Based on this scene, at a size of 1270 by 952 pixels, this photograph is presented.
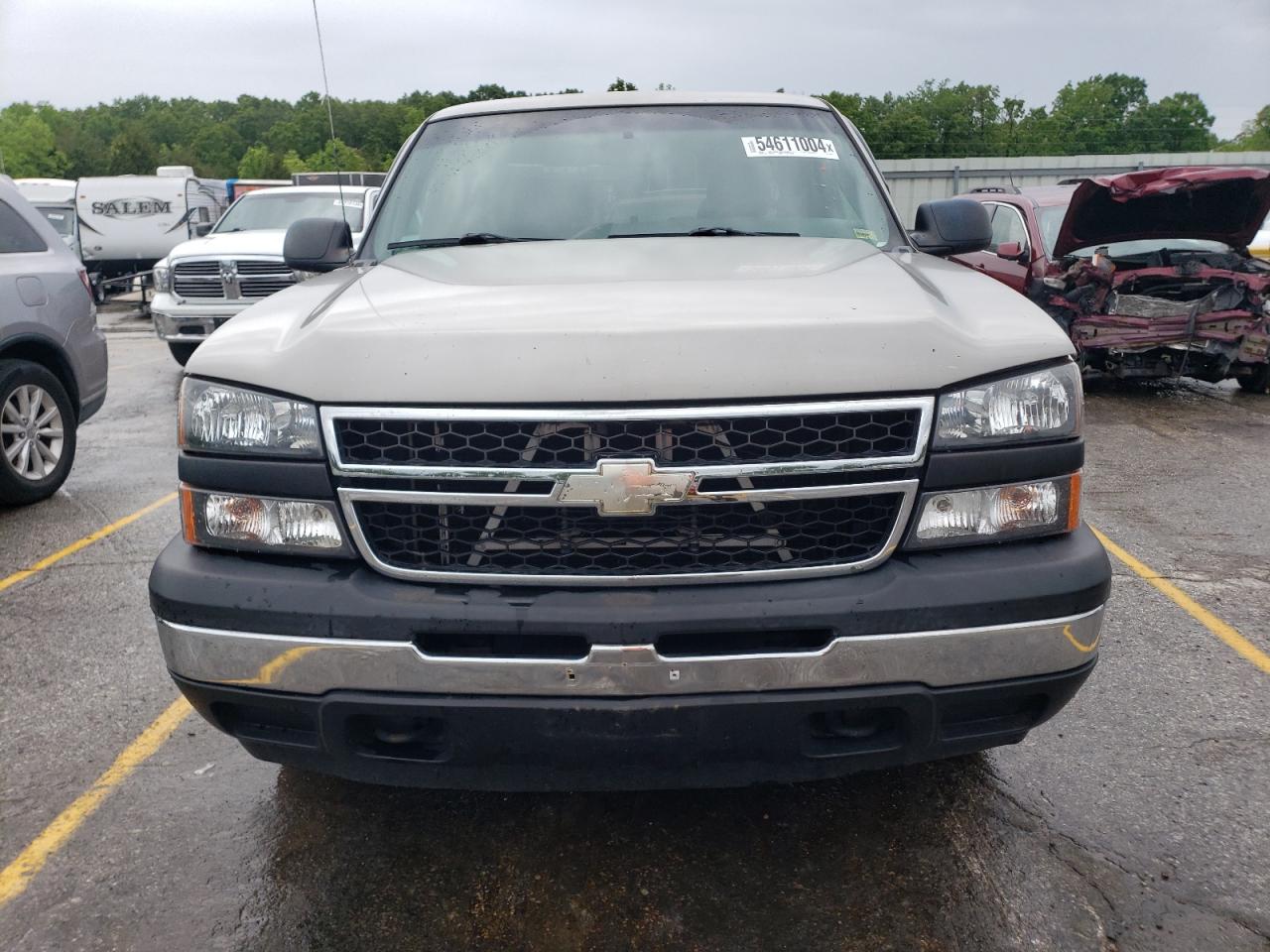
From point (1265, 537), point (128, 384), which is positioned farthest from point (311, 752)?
point (128, 384)

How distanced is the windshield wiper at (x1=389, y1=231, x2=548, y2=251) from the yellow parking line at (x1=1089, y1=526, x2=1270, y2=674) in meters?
2.75

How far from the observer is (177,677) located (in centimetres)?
237

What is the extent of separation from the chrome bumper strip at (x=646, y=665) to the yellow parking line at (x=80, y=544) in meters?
3.39

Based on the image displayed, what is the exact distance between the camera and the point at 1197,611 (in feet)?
14.3

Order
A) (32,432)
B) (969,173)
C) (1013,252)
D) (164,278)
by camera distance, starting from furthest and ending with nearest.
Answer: (969,173)
(164,278)
(1013,252)
(32,432)

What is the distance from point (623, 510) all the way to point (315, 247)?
6.79ft

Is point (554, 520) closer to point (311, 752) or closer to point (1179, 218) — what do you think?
point (311, 752)

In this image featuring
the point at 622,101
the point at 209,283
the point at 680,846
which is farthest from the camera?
the point at 209,283

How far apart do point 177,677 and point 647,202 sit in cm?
203

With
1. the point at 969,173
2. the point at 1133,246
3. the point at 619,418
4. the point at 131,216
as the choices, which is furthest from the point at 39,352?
the point at 969,173

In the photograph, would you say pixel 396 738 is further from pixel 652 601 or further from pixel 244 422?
pixel 244 422

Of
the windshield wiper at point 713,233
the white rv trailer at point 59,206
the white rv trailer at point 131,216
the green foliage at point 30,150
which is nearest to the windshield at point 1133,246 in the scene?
the windshield wiper at point 713,233

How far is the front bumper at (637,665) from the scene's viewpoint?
2.16m

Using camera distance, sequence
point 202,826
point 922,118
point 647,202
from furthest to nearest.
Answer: point 922,118, point 647,202, point 202,826
